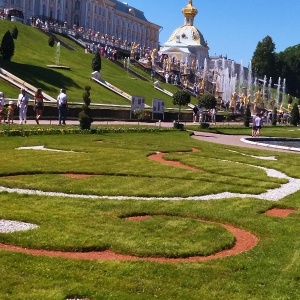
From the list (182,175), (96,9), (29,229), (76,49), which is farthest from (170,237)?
(96,9)

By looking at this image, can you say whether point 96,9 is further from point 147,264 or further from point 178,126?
point 147,264

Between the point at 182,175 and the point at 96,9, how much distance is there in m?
89.3

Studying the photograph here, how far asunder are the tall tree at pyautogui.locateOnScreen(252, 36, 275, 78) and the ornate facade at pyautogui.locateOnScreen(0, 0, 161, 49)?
21240mm

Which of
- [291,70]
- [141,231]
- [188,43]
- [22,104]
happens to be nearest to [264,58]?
[291,70]

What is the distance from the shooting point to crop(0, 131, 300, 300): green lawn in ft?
19.2

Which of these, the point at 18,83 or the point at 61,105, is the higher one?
the point at 18,83

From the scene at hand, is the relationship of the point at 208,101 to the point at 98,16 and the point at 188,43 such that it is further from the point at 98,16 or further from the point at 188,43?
the point at 98,16

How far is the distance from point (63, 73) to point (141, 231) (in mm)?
35967

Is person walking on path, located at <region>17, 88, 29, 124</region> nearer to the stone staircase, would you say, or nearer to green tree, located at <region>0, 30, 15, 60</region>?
the stone staircase

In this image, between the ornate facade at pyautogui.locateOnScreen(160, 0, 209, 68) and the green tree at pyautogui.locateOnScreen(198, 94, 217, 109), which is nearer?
the green tree at pyautogui.locateOnScreen(198, 94, 217, 109)

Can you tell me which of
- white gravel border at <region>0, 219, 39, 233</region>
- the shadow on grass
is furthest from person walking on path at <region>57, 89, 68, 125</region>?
white gravel border at <region>0, 219, 39, 233</region>

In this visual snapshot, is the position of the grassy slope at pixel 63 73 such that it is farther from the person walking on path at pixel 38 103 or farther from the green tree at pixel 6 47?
→ the person walking on path at pixel 38 103

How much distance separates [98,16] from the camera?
100375 mm

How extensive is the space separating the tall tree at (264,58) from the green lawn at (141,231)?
340ft
